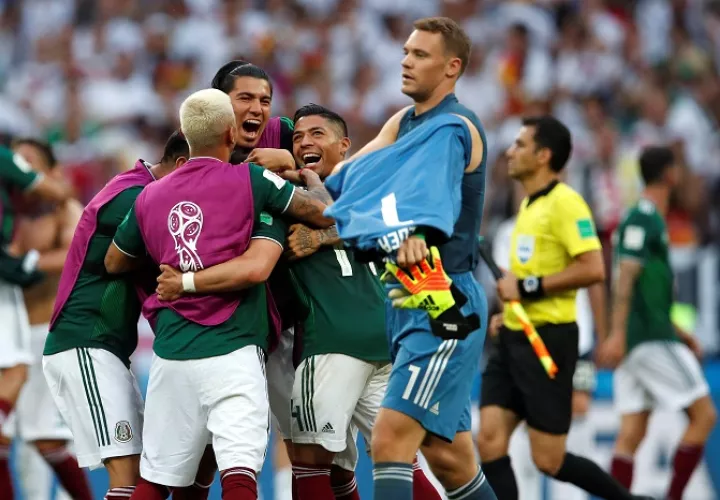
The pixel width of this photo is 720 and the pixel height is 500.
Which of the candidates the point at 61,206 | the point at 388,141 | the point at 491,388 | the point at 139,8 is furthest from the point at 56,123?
the point at 388,141

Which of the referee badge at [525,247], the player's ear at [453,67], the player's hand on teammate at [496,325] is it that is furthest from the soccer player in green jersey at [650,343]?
the player's ear at [453,67]

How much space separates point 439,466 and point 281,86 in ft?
30.2

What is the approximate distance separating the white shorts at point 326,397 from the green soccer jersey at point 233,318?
39 centimetres

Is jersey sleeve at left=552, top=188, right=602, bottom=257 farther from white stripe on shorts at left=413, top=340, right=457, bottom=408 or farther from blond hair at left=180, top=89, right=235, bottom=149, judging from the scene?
blond hair at left=180, top=89, right=235, bottom=149

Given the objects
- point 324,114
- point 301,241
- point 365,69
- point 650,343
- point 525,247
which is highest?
point 365,69

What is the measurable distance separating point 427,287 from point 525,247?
8.09ft

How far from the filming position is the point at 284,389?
242 inches

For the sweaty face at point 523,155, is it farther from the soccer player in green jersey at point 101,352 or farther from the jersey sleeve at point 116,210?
the jersey sleeve at point 116,210

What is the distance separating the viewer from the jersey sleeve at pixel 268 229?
211 inches

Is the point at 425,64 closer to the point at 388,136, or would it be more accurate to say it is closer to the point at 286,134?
the point at 388,136

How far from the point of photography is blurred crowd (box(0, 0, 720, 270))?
1355 cm

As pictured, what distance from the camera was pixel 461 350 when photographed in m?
5.31

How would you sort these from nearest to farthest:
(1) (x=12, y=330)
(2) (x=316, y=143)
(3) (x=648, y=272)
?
(2) (x=316, y=143), (1) (x=12, y=330), (3) (x=648, y=272)

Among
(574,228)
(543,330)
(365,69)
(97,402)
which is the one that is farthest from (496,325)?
(365,69)
